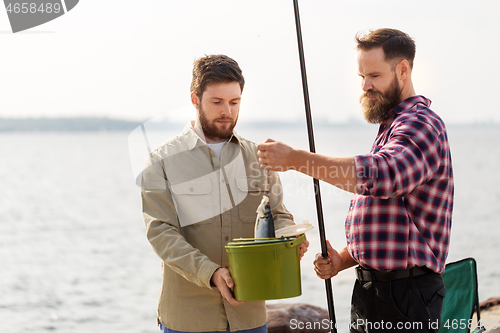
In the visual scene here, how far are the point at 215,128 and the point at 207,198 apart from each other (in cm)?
36

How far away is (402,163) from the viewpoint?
1.84 meters

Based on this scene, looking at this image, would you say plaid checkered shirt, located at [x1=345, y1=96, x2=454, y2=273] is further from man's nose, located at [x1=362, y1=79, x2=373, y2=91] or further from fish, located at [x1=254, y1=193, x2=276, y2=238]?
fish, located at [x1=254, y1=193, x2=276, y2=238]

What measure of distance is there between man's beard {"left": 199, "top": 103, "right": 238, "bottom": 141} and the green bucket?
65cm

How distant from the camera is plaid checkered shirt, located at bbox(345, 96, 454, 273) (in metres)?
1.90

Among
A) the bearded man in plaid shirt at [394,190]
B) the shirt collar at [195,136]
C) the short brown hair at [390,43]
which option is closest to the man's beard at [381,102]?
the bearded man in plaid shirt at [394,190]

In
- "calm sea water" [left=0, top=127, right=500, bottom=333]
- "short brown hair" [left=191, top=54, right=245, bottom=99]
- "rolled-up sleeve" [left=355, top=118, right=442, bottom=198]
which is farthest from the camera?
"calm sea water" [left=0, top=127, right=500, bottom=333]

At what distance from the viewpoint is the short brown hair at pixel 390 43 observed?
2.19 metres

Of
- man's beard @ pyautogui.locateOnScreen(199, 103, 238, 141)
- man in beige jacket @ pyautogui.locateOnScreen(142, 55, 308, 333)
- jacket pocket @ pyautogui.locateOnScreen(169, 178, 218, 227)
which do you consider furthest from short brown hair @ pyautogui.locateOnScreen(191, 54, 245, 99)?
jacket pocket @ pyautogui.locateOnScreen(169, 178, 218, 227)

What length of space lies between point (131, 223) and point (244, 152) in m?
13.5

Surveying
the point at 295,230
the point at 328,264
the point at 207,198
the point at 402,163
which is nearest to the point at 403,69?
the point at 402,163

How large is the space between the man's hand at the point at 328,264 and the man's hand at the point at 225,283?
472 millimetres

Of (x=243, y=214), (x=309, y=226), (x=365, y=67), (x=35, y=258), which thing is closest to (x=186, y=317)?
(x=243, y=214)

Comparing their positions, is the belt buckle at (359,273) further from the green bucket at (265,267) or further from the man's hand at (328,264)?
the green bucket at (265,267)

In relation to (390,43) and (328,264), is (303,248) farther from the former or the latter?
(390,43)
